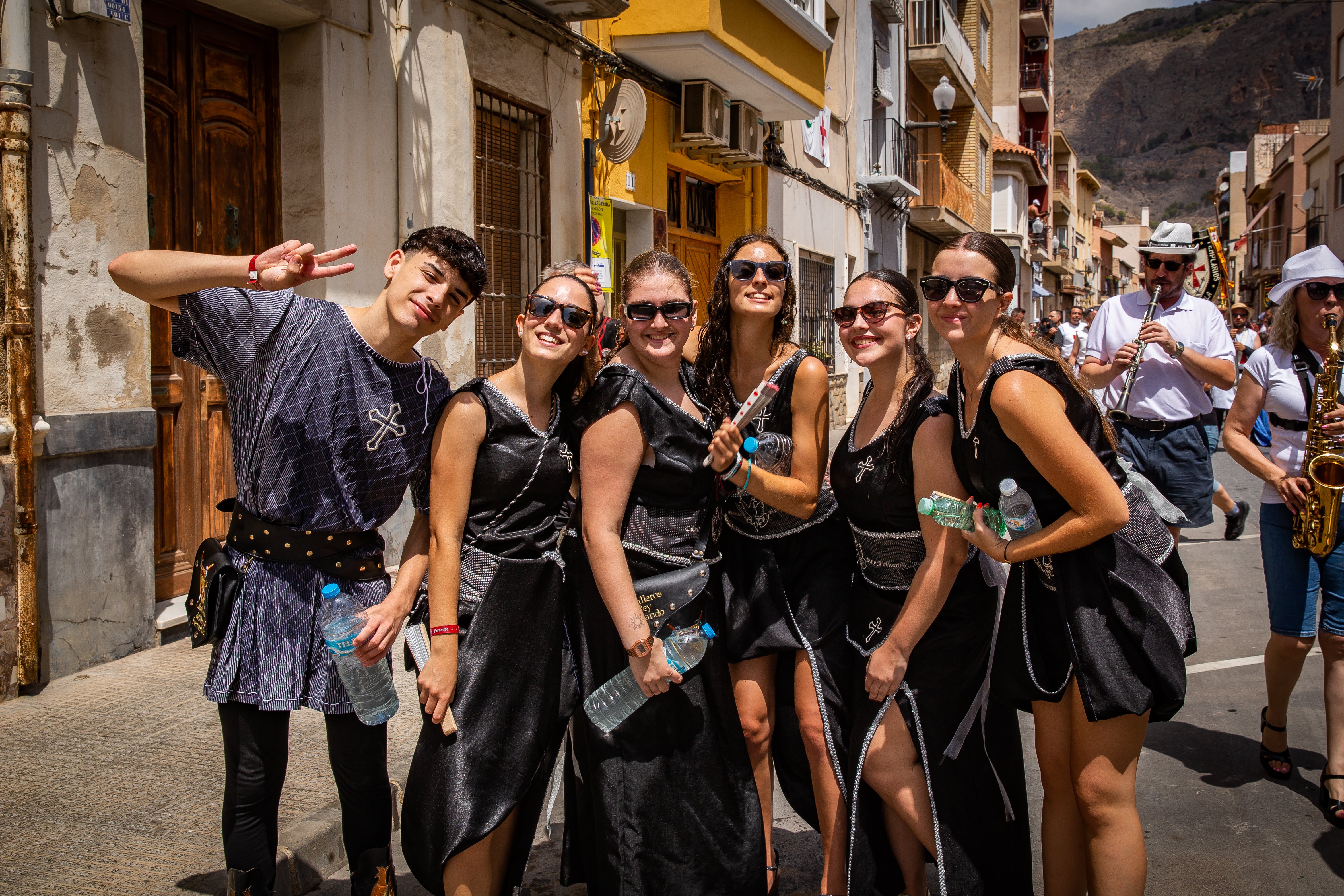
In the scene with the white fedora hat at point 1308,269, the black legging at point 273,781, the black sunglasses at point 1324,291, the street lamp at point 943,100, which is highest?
the street lamp at point 943,100

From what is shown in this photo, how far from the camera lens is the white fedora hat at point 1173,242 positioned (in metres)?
4.92

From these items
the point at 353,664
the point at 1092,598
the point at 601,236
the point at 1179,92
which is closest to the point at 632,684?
the point at 353,664

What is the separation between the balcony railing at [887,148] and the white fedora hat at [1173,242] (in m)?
14.7

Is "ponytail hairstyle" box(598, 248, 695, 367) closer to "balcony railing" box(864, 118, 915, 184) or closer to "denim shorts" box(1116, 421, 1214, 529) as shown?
"denim shorts" box(1116, 421, 1214, 529)

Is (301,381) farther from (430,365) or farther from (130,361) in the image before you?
(130,361)

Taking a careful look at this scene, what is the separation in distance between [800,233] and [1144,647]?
43.8ft

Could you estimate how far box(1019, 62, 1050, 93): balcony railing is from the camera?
1646 inches

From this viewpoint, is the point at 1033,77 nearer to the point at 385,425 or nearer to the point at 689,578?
the point at 689,578

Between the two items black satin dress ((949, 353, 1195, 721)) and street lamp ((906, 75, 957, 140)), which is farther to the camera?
street lamp ((906, 75, 957, 140))

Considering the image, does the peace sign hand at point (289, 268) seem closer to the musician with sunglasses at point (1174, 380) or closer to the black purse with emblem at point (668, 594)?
the black purse with emblem at point (668, 594)

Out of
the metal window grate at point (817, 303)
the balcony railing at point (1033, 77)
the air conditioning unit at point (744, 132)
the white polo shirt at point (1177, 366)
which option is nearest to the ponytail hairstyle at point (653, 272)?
the white polo shirt at point (1177, 366)

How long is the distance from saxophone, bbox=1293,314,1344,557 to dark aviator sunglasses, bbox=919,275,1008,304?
6.07 feet

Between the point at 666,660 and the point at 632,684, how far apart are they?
0.13 meters

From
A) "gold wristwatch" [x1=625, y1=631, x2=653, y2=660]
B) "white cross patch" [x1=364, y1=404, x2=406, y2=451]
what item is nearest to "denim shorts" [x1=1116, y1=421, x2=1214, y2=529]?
"gold wristwatch" [x1=625, y1=631, x2=653, y2=660]
